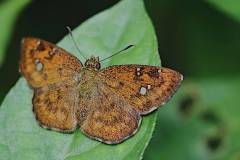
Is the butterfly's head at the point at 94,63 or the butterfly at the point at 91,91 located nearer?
the butterfly at the point at 91,91

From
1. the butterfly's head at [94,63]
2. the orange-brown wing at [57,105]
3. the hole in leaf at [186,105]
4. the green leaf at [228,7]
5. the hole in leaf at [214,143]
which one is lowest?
the hole in leaf at [214,143]

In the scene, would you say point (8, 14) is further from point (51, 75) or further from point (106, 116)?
point (106, 116)

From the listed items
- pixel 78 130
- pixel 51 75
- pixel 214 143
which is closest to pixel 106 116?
pixel 78 130

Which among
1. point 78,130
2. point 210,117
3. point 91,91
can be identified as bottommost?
point 210,117

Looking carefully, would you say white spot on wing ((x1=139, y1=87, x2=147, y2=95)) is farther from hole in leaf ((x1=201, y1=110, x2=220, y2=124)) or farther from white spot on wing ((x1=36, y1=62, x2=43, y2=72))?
hole in leaf ((x1=201, y1=110, x2=220, y2=124))

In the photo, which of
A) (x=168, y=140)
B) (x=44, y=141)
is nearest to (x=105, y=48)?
(x=44, y=141)

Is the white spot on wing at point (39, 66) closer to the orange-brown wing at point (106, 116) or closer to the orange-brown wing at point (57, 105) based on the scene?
the orange-brown wing at point (57, 105)

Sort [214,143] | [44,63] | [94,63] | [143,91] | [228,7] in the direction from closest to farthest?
[143,91] < [94,63] < [44,63] < [228,7] < [214,143]

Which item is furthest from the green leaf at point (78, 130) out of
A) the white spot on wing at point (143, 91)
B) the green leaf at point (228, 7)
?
the green leaf at point (228, 7)
